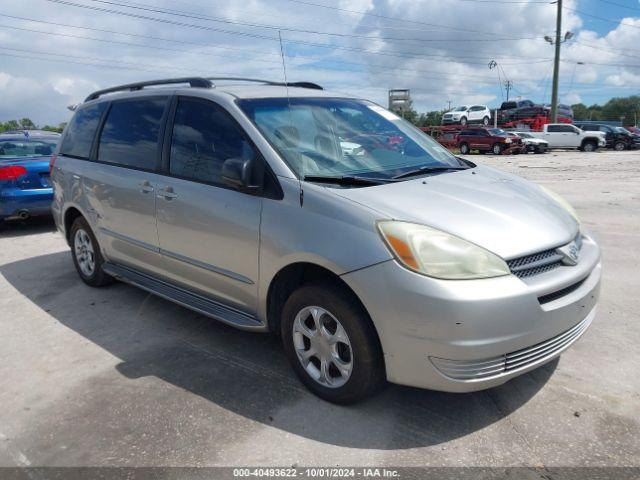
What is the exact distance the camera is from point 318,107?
3893 mm

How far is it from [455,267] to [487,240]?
25 centimetres

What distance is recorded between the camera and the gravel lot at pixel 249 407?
8.80ft

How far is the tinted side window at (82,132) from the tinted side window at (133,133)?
0.25 metres

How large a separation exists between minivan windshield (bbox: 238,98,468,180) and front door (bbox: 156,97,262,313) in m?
0.24

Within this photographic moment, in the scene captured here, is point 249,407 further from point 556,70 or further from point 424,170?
point 556,70

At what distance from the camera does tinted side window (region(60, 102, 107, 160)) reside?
16.7 ft

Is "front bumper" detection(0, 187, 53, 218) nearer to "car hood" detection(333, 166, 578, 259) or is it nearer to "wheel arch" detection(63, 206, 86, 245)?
"wheel arch" detection(63, 206, 86, 245)

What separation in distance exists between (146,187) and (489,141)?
29.9 m

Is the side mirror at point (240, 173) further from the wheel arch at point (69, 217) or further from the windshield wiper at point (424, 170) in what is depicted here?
the wheel arch at point (69, 217)

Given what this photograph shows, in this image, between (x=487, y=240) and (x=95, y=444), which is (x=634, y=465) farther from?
(x=95, y=444)

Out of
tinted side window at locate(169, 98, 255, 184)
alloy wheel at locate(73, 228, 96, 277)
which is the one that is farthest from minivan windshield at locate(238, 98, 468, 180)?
alloy wheel at locate(73, 228, 96, 277)

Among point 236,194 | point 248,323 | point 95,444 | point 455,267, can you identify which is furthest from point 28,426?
point 455,267

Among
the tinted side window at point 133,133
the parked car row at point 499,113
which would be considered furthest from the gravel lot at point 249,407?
the parked car row at point 499,113

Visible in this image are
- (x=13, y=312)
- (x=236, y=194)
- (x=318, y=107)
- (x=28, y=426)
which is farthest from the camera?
(x=13, y=312)
